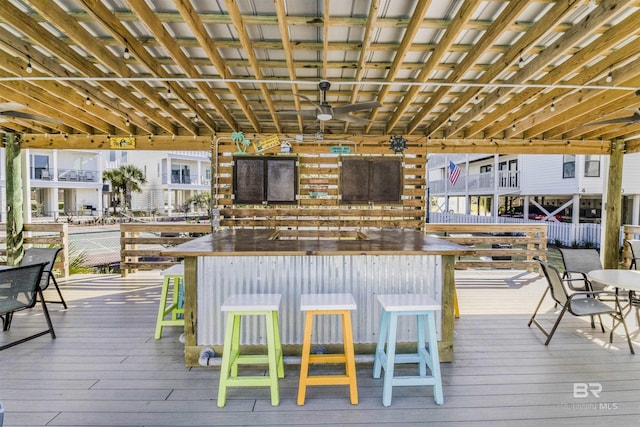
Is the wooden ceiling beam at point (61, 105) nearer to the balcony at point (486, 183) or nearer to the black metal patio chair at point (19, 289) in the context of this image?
the black metal patio chair at point (19, 289)

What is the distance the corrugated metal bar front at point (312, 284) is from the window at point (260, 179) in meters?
3.22

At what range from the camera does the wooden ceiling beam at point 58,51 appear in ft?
8.41

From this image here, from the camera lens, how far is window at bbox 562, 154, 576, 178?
11.9 metres

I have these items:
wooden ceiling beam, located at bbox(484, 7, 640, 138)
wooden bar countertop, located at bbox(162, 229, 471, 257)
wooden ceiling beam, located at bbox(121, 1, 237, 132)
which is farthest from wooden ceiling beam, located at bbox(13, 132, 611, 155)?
wooden bar countertop, located at bbox(162, 229, 471, 257)

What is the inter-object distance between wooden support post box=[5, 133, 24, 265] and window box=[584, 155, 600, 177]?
1569cm

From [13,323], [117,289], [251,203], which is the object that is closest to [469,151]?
[251,203]

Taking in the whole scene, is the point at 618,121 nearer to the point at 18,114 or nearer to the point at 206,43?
the point at 206,43

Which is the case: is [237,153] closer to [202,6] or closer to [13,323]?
[202,6]

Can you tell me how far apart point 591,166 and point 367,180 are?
1016cm

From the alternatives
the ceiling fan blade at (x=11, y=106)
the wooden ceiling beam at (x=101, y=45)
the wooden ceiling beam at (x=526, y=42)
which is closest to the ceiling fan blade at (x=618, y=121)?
the wooden ceiling beam at (x=526, y=42)

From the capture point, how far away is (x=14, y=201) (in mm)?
5871

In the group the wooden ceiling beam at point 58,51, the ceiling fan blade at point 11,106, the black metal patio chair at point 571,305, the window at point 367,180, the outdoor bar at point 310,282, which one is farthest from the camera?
the window at point 367,180

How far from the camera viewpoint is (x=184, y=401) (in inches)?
94.2

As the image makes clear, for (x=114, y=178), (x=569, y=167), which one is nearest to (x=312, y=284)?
(x=569, y=167)
